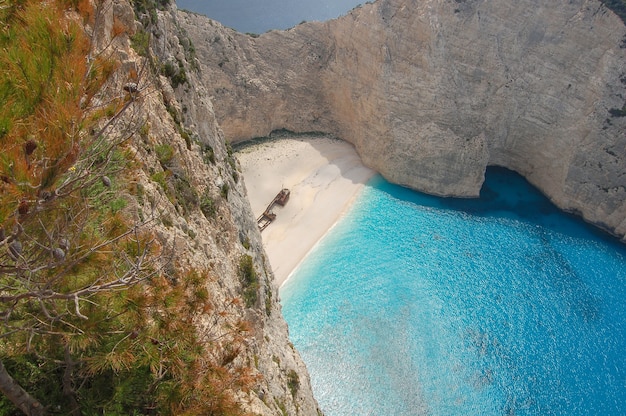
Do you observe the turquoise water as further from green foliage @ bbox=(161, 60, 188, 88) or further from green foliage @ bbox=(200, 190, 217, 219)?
green foliage @ bbox=(161, 60, 188, 88)

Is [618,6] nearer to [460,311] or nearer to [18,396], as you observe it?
[460,311]

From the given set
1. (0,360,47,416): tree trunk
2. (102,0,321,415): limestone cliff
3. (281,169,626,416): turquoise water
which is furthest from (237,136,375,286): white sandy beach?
(0,360,47,416): tree trunk

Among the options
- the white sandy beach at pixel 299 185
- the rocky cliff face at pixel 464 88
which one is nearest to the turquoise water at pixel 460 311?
the white sandy beach at pixel 299 185

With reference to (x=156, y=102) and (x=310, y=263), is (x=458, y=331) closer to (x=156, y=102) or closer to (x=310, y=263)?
(x=310, y=263)

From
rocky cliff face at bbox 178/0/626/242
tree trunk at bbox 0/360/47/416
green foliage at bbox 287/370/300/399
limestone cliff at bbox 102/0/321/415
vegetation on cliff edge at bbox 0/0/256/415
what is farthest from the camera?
rocky cliff face at bbox 178/0/626/242

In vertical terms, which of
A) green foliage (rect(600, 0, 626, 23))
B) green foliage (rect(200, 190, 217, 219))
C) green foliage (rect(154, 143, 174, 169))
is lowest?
green foliage (rect(200, 190, 217, 219))

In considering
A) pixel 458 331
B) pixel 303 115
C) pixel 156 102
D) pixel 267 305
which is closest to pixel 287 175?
pixel 303 115

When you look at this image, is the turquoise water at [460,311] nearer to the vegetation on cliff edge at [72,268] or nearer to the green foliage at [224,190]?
the green foliage at [224,190]

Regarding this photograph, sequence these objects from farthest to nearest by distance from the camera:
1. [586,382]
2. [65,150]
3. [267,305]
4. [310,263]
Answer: [310,263] → [586,382] → [267,305] → [65,150]

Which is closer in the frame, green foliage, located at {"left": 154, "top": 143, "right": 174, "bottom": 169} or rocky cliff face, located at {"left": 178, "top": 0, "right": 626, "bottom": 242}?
green foliage, located at {"left": 154, "top": 143, "right": 174, "bottom": 169}
